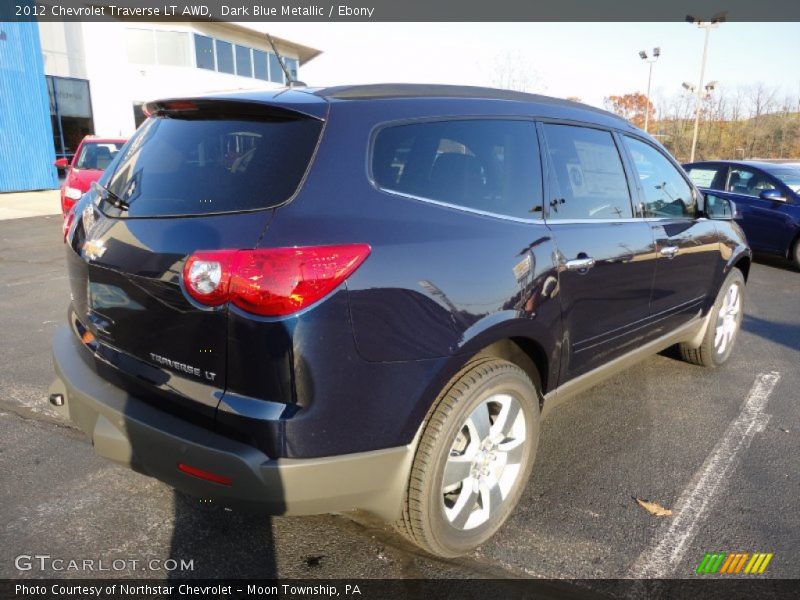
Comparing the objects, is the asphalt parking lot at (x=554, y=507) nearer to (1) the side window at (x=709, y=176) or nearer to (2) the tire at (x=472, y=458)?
(2) the tire at (x=472, y=458)

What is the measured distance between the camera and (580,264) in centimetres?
281

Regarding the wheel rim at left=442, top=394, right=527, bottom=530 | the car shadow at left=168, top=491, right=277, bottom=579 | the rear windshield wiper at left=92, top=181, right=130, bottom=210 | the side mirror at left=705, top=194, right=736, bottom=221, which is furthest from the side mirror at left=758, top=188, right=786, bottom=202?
the rear windshield wiper at left=92, top=181, right=130, bottom=210

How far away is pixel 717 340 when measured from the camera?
4.65m

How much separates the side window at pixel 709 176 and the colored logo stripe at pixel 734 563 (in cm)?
835

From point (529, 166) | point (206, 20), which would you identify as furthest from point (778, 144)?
point (529, 166)

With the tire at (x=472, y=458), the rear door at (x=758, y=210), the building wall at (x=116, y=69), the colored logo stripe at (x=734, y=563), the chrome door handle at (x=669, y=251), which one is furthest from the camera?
the building wall at (x=116, y=69)

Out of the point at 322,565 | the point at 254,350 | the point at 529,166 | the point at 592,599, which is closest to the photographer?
the point at 254,350

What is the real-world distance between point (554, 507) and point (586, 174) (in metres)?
1.66

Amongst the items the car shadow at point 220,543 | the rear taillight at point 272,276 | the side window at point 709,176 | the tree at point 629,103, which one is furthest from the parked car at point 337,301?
the tree at point 629,103

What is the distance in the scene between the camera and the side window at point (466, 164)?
7.27 feet

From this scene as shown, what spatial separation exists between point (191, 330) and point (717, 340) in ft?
13.4

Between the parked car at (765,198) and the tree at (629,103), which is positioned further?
the tree at (629,103)

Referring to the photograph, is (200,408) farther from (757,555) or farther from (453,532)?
(757,555)

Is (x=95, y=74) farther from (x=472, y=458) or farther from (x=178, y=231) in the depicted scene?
(x=472, y=458)
